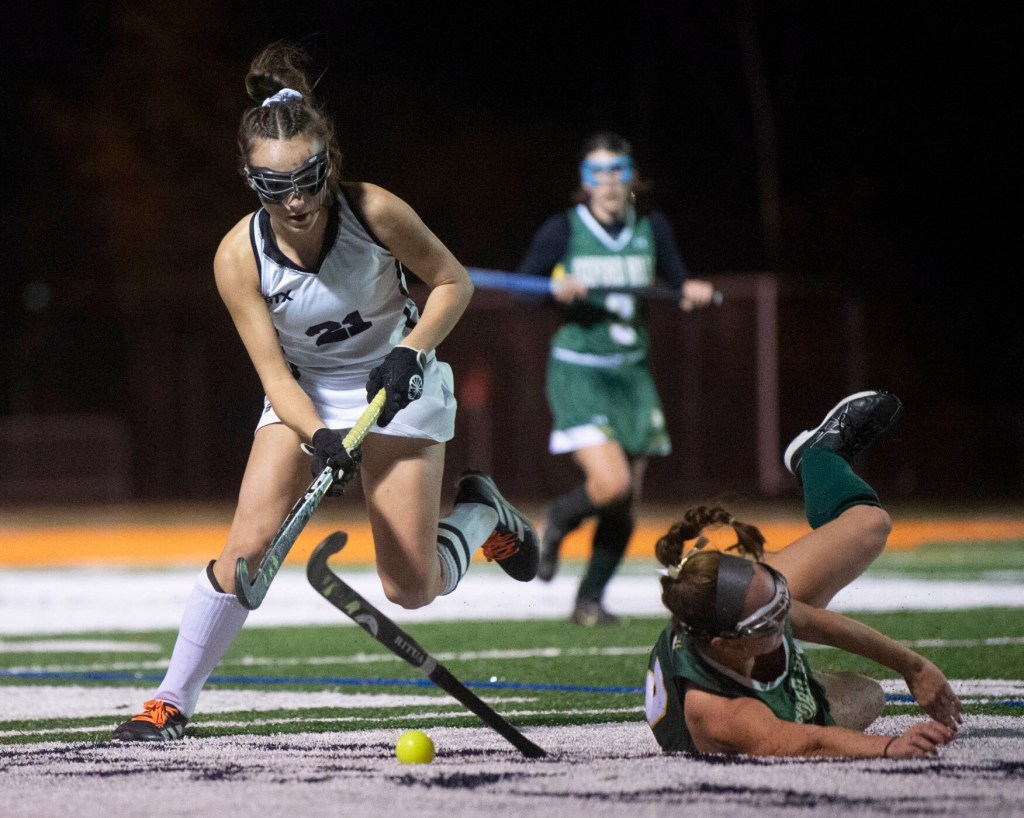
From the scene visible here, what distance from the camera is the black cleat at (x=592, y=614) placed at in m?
7.82

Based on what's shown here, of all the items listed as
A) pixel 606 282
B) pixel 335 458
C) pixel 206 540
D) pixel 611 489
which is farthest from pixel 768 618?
Answer: pixel 206 540

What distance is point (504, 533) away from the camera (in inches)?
223

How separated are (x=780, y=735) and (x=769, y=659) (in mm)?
194

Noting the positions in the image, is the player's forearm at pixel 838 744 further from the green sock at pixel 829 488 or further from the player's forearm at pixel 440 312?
the player's forearm at pixel 440 312

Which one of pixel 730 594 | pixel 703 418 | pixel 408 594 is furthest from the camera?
pixel 703 418

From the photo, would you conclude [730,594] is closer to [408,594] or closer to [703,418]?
[408,594]

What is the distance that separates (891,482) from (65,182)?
12587 mm

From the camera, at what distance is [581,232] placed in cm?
827

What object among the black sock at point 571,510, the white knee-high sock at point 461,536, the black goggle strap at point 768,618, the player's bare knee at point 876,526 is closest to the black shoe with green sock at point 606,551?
the black sock at point 571,510

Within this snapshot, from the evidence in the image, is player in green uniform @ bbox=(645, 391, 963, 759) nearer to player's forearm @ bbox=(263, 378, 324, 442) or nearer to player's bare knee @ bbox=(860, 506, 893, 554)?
player's bare knee @ bbox=(860, 506, 893, 554)

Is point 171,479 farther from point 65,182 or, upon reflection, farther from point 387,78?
point 387,78

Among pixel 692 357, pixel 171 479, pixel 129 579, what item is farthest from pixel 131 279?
pixel 129 579

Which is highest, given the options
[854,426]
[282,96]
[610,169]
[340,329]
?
[282,96]

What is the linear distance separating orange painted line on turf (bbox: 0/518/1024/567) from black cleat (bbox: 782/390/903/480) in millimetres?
7180
